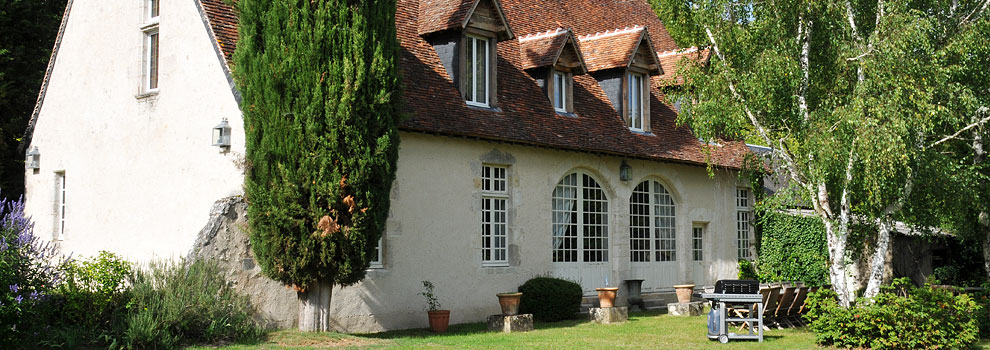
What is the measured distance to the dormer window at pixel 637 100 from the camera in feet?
65.7

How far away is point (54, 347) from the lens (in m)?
11.1

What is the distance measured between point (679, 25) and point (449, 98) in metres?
4.04

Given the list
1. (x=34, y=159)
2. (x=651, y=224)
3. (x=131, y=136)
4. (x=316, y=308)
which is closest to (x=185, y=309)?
(x=316, y=308)

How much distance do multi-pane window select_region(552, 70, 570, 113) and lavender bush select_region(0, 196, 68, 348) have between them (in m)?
9.92

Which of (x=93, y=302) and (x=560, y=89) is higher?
(x=560, y=89)

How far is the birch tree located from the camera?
12258mm

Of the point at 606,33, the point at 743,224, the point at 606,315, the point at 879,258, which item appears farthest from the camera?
the point at 743,224

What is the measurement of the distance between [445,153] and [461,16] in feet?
8.04

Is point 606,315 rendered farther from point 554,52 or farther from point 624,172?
point 554,52

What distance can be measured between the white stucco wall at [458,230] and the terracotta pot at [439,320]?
0.71 meters

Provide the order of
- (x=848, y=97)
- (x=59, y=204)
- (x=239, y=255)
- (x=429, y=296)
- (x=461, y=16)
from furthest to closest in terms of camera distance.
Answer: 1. (x=59, y=204)
2. (x=461, y=16)
3. (x=429, y=296)
4. (x=239, y=255)
5. (x=848, y=97)

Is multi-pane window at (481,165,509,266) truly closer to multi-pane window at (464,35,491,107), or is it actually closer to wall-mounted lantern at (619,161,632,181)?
multi-pane window at (464,35,491,107)

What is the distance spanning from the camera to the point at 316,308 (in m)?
12.9

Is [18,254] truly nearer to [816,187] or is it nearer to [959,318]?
[816,187]
